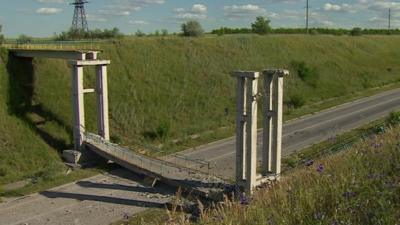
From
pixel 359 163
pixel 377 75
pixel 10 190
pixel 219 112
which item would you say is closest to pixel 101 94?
pixel 10 190

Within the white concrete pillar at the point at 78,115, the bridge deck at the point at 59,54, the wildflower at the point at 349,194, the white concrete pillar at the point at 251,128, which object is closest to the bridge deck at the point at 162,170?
the white concrete pillar at the point at 78,115

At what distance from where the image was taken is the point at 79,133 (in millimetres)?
27625

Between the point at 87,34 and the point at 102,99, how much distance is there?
22.2m

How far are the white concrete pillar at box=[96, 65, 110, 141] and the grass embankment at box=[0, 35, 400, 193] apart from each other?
7.82 feet

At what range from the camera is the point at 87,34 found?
Answer: 160 ft

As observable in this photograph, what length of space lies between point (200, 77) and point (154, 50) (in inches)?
188

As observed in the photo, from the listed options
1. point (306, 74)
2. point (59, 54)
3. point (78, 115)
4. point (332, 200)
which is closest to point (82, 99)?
point (78, 115)

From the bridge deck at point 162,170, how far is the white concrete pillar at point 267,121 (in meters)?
2.07

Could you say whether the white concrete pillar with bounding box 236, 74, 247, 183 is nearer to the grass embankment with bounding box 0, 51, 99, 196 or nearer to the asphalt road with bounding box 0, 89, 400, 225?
the asphalt road with bounding box 0, 89, 400, 225

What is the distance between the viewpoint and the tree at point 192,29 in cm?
5469

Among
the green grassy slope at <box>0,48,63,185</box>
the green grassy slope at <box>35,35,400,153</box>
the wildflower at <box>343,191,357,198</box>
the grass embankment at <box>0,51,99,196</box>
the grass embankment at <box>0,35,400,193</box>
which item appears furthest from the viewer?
the green grassy slope at <box>35,35,400,153</box>

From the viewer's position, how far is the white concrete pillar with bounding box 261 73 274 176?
64.7 feet

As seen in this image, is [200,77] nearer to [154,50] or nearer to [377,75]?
[154,50]

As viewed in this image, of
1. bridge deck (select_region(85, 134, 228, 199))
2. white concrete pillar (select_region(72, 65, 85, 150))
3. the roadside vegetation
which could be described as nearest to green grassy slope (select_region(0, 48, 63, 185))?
white concrete pillar (select_region(72, 65, 85, 150))
